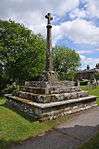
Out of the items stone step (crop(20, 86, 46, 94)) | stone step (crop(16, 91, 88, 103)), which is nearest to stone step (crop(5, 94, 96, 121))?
stone step (crop(16, 91, 88, 103))

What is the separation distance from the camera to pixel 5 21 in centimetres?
3247

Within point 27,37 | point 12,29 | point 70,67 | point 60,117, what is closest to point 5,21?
point 12,29

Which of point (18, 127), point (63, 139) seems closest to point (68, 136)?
point (63, 139)

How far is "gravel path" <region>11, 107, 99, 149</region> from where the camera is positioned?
8344 millimetres

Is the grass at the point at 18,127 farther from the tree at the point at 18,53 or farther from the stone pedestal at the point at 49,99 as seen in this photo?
the tree at the point at 18,53

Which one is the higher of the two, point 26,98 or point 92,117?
point 26,98

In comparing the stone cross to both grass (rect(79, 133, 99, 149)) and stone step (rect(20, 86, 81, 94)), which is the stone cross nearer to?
stone step (rect(20, 86, 81, 94))

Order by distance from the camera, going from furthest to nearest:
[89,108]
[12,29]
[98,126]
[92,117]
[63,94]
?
1. [12,29]
2. [89,108]
3. [63,94]
4. [92,117]
5. [98,126]

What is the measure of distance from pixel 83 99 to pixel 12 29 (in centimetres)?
2103

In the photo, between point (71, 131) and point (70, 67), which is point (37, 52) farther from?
point (70, 67)

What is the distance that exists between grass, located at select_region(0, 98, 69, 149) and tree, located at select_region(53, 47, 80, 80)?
46.3 m

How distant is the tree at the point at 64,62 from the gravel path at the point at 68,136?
4662 cm

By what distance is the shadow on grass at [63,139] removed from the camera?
27.0ft

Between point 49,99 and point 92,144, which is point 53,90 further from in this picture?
point 92,144
